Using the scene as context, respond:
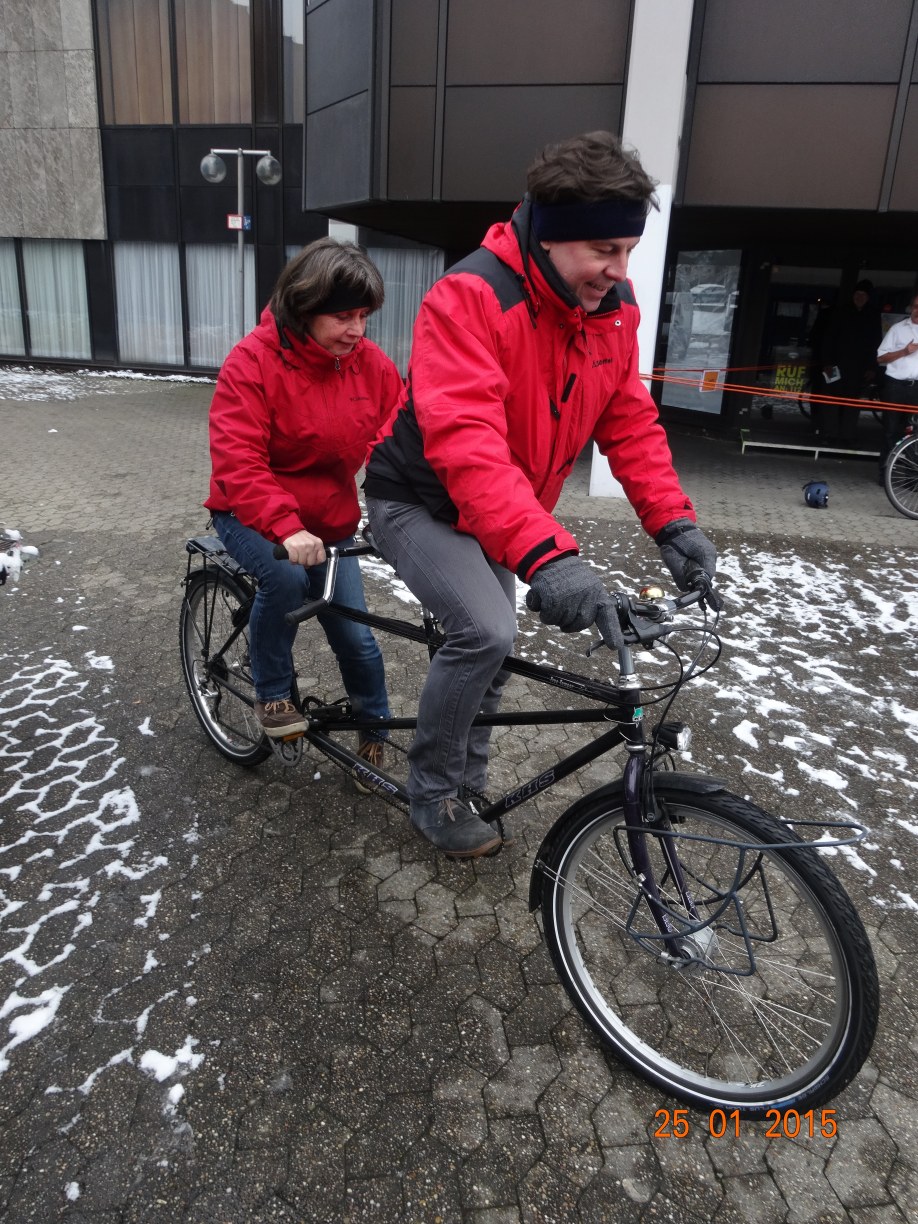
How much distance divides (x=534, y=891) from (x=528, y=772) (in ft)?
4.51

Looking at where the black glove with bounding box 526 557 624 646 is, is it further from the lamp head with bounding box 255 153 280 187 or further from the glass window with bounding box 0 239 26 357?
the glass window with bounding box 0 239 26 357

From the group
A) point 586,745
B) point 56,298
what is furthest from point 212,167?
point 586,745

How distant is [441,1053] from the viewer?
247cm

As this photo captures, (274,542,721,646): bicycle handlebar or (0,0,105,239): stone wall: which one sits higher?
(0,0,105,239): stone wall

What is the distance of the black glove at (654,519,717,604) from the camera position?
2467 mm

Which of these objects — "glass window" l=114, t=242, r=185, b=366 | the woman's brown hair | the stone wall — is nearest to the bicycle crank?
the woman's brown hair

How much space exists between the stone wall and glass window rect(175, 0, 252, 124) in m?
2.01

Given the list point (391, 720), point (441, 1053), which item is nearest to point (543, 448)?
point (391, 720)

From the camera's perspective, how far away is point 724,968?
236 cm

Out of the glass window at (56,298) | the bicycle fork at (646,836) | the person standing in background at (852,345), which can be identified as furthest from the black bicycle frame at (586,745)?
the glass window at (56,298)

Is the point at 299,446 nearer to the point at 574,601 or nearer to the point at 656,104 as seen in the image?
the point at 574,601

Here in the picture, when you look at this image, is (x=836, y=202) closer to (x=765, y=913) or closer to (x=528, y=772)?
(x=528, y=772)
